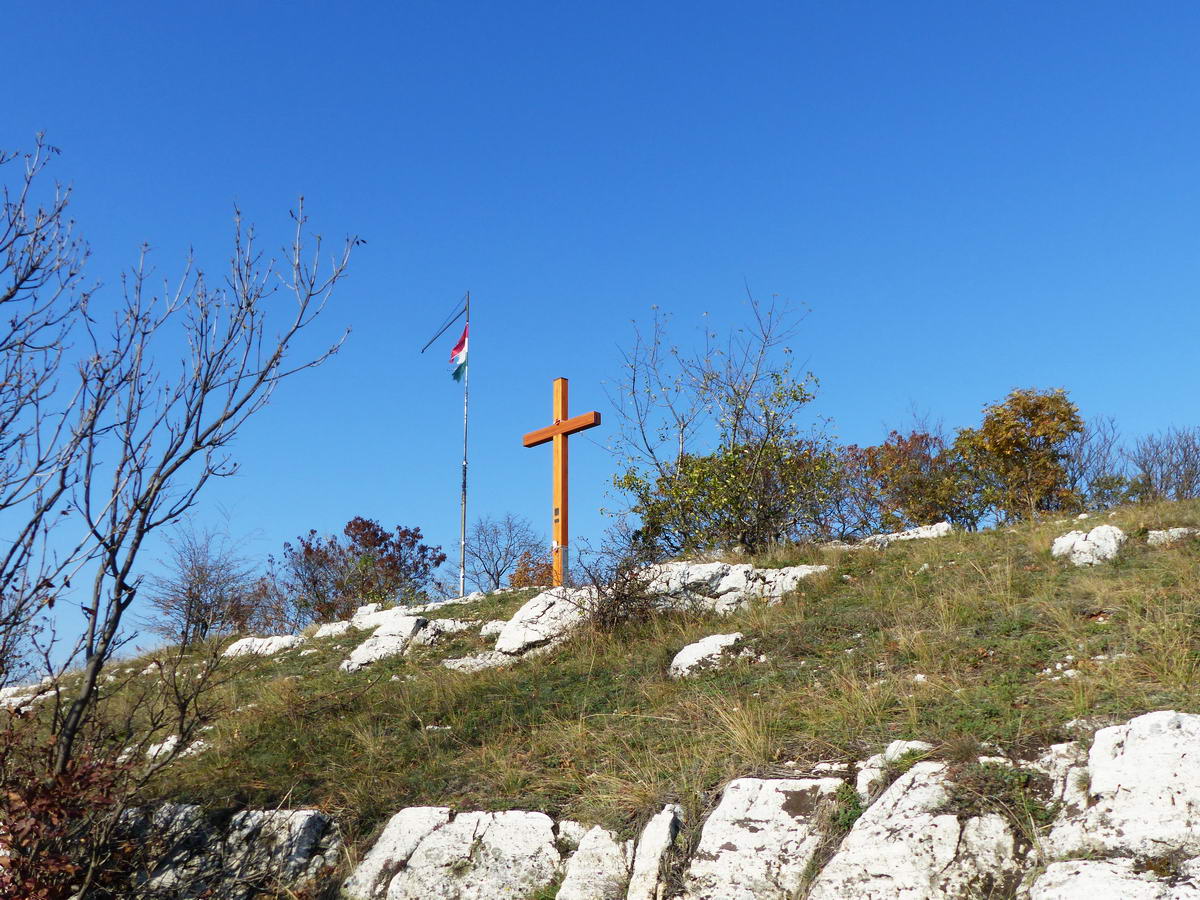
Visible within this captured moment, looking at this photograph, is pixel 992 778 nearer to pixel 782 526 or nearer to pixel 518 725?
pixel 518 725

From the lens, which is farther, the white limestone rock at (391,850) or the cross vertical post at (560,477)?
the cross vertical post at (560,477)

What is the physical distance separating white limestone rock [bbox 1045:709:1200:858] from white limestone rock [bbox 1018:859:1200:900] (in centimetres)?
15

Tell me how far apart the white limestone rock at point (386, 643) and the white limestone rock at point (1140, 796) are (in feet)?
25.9

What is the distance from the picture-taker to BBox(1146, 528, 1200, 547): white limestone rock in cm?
941

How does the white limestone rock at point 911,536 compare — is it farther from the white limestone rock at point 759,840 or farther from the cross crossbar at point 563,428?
the white limestone rock at point 759,840

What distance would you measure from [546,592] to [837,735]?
213 inches

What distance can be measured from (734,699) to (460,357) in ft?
41.2

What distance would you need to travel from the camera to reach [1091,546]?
30.2 ft

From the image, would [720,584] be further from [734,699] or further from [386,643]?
[386,643]

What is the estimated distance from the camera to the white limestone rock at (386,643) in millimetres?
10461

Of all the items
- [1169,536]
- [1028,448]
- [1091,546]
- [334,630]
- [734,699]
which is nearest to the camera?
[734,699]

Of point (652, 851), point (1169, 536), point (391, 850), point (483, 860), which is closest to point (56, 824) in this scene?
point (391, 850)

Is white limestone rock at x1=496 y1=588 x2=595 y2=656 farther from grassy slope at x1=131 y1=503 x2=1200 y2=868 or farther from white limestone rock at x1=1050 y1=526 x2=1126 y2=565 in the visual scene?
white limestone rock at x1=1050 y1=526 x2=1126 y2=565

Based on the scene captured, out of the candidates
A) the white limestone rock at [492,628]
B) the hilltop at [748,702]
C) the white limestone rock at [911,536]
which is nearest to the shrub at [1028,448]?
the white limestone rock at [911,536]
